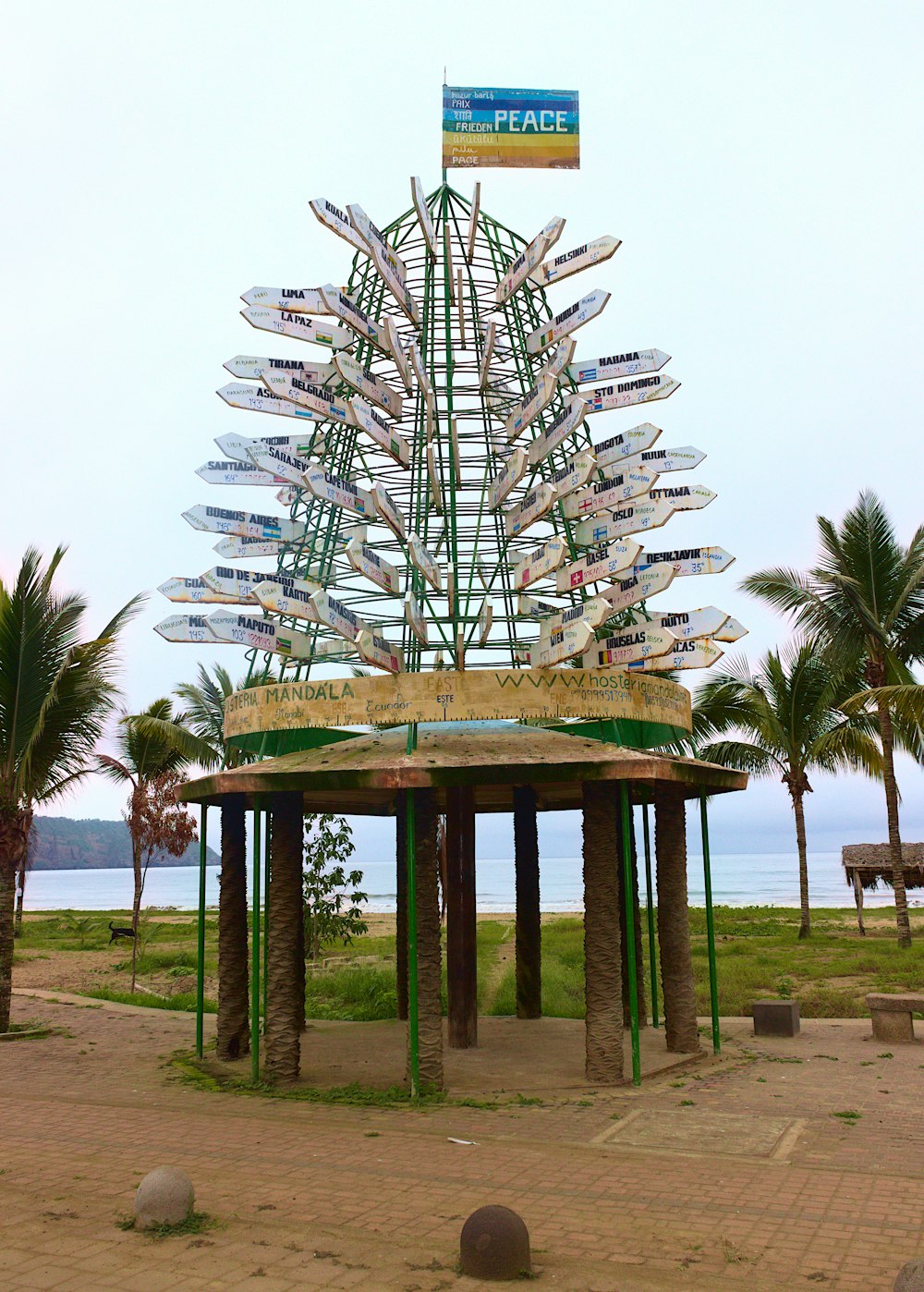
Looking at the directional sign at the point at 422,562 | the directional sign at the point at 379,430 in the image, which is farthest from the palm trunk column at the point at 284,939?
the directional sign at the point at 379,430

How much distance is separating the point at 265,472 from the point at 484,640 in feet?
14.2

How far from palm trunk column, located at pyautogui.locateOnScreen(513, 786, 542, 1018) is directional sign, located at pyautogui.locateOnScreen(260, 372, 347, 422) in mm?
7621

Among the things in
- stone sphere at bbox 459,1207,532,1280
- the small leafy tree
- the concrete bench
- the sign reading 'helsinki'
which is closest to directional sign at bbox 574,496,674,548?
the sign reading 'helsinki'

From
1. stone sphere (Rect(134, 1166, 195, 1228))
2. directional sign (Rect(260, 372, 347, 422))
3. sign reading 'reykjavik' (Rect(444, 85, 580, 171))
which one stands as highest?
sign reading 'reykjavik' (Rect(444, 85, 580, 171))

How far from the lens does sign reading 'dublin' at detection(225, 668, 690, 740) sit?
536 inches

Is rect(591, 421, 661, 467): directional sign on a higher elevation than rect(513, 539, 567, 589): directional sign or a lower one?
higher

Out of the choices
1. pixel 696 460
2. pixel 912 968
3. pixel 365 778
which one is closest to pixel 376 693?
pixel 365 778

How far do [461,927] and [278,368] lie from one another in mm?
9003

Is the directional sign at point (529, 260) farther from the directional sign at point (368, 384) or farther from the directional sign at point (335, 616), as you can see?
the directional sign at point (335, 616)

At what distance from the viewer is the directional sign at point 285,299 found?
51.6 feet

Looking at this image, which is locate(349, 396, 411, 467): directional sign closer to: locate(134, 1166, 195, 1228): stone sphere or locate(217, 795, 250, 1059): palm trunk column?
locate(217, 795, 250, 1059): palm trunk column

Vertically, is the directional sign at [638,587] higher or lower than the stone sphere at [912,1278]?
higher

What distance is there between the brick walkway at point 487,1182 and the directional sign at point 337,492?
7.61 metres

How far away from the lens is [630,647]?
14.4 meters
